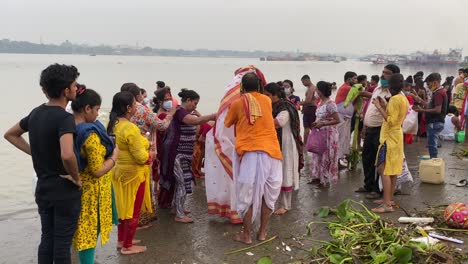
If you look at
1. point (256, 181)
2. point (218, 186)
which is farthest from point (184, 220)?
point (256, 181)

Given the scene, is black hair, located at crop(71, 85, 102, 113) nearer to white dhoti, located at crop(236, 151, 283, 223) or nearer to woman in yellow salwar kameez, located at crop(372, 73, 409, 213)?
white dhoti, located at crop(236, 151, 283, 223)

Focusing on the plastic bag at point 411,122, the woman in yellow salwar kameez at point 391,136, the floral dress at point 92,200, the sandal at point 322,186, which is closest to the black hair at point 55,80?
the floral dress at point 92,200

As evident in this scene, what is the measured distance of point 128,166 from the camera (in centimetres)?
432

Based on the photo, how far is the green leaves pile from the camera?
153 inches

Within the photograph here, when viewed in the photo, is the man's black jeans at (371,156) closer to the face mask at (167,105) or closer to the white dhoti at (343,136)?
the white dhoti at (343,136)

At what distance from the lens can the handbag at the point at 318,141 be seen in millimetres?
6742

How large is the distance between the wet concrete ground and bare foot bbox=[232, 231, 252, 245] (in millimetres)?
65

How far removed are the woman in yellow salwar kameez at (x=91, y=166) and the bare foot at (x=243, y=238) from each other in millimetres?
1548

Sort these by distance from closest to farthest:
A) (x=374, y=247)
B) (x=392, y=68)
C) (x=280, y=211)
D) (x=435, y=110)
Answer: (x=374, y=247)
(x=280, y=211)
(x=392, y=68)
(x=435, y=110)

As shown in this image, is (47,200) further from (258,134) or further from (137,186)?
(258,134)

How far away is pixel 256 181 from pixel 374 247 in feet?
4.11

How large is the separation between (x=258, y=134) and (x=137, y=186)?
1272 mm

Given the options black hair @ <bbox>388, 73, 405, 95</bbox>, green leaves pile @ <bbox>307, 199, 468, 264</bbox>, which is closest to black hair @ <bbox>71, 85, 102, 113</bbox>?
green leaves pile @ <bbox>307, 199, 468, 264</bbox>

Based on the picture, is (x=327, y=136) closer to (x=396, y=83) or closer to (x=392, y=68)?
(x=392, y=68)
